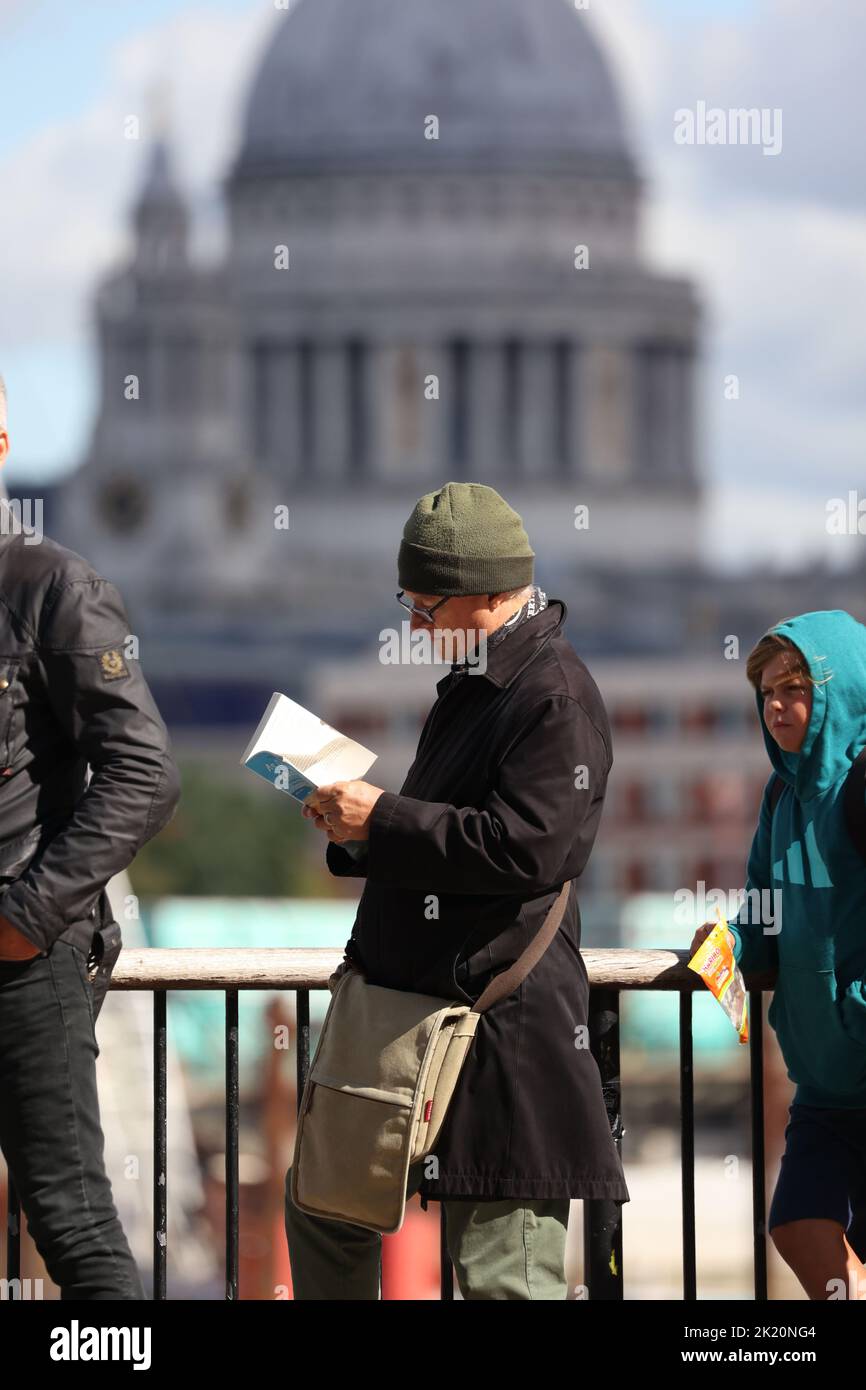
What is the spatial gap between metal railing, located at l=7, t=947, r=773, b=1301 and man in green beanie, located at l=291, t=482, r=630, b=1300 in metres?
0.85

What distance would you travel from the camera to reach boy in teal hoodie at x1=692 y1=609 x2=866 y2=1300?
686cm

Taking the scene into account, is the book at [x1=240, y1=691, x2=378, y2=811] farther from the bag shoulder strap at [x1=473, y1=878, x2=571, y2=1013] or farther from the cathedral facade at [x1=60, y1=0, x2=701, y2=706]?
the cathedral facade at [x1=60, y1=0, x2=701, y2=706]

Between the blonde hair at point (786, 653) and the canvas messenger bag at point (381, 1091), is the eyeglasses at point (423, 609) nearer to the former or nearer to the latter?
the canvas messenger bag at point (381, 1091)

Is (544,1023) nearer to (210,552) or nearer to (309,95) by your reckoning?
(210,552)

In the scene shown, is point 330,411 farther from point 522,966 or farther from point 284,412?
point 522,966

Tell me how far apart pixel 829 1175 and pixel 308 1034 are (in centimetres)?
136

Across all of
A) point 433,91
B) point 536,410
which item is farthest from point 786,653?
point 433,91

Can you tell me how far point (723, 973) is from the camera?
704 cm

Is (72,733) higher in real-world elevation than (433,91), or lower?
lower

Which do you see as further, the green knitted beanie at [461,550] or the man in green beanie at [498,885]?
the green knitted beanie at [461,550]

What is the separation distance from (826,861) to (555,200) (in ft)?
516

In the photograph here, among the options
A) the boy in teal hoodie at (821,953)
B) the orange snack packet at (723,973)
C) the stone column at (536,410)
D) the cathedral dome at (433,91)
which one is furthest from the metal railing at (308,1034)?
the cathedral dome at (433,91)

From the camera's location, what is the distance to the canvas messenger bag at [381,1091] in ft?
21.1

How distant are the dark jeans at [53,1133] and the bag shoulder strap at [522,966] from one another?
35.8 inches
